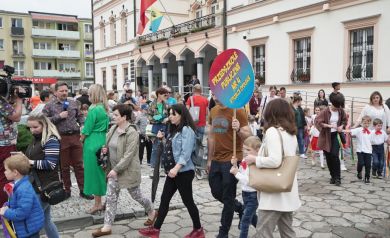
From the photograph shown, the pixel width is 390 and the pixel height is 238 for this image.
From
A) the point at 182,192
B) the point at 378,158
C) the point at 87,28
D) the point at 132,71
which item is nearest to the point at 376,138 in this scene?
the point at 378,158

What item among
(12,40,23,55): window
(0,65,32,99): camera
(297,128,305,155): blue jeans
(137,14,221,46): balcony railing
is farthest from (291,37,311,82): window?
(12,40,23,55): window

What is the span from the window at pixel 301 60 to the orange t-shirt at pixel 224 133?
12.3 metres

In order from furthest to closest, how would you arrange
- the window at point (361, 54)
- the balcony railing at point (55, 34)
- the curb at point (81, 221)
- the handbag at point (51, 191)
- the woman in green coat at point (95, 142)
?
1. the balcony railing at point (55, 34)
2. the window at point (361, 54)
3. the woman in green coat at point (95, 142)
4. the curb at point (81, 221)
5. the handbag at point (51, 191)

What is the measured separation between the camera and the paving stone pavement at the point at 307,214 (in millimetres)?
4910

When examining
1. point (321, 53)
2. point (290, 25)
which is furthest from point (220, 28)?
point (321, 53)

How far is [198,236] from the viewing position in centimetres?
455

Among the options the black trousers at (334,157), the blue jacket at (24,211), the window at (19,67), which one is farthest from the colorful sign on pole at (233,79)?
the window at (19,67)

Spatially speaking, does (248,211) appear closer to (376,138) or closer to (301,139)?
(376,138)

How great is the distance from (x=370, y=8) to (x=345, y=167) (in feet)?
24.6

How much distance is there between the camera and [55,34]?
57219mm

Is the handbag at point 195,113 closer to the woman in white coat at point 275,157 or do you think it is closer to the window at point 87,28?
the woman in white coat at point 275,157

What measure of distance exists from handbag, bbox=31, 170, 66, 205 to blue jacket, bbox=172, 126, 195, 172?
130 cm

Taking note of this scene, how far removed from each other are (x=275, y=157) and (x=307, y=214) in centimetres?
272

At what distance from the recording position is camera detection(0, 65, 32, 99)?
162 inches
